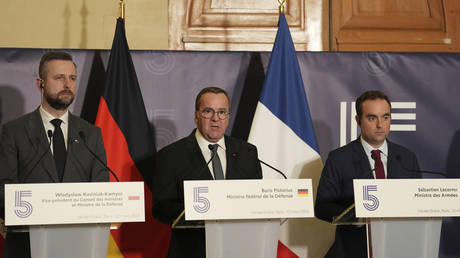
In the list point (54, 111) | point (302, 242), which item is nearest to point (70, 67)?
point (54, 111)

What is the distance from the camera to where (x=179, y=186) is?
11.8 ft

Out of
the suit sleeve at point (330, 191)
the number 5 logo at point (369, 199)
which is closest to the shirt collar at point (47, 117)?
the suit sleeve at point (330, 191)

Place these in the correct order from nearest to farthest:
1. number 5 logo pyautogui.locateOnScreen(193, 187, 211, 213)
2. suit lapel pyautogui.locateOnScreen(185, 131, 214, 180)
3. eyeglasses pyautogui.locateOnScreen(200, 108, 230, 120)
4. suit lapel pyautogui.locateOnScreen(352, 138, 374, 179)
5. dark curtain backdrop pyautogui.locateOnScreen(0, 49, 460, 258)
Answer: number 5 logo pyautogui.locateOnScreen(193, 187, 211, 213)
suit lapel pyautogui.locateOnScreen(185, 131, 214, 180)
eyeglasses pyautogui.locateOnScreen(200, 108, 230, 120)
suit lapel pyautogui.locateOnScreen(352, 138, 374, 179)
dark curtain backdrop pyautogui.locateOnScreen(0, 49, 460, 258)

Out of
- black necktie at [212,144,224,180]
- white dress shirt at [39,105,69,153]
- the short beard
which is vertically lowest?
black necktie at [212,144,224,180]

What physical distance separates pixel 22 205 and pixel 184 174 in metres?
1.08

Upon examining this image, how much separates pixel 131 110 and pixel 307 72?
1.36 metres

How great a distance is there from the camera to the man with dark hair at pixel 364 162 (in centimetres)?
380

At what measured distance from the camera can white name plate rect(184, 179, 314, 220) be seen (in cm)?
287

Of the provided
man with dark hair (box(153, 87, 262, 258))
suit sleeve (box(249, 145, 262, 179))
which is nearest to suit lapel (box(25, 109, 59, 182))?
man with dark hair (box(153, 87, 262, 258))

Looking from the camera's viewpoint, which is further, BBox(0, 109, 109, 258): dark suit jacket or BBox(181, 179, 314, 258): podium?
BBox(0, 109, 109, 258): dark suit jacket

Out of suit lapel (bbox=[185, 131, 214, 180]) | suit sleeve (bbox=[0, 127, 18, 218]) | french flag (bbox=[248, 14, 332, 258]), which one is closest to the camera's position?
suit sleeve (bbox=[0, 127, 18, 218])

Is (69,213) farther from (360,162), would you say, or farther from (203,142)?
(360,162)

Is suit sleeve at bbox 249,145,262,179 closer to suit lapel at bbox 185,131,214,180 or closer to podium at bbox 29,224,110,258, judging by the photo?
suit lapel at bbox 185,131,214,180

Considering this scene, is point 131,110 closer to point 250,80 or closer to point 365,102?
point 250,80
